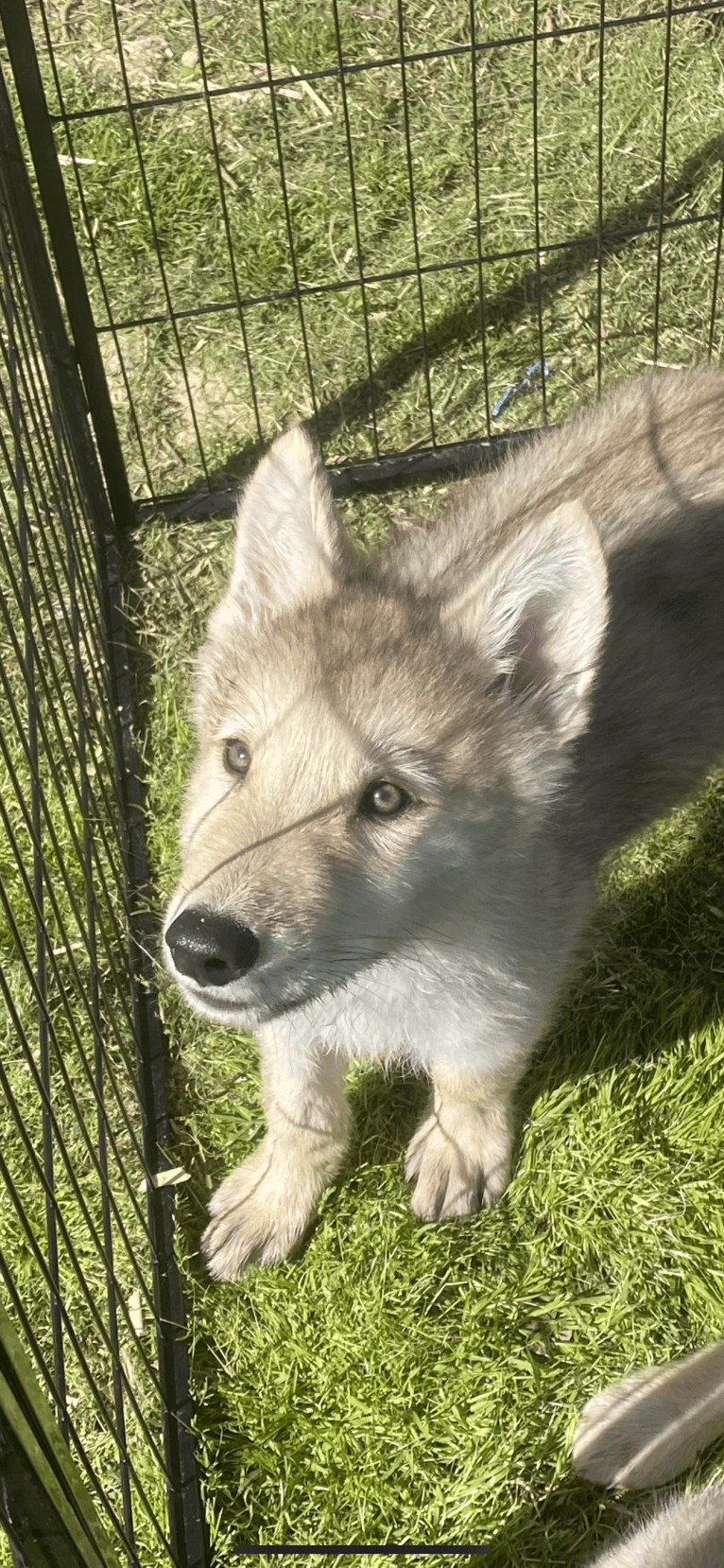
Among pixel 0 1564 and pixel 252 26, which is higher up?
pixel 252 26

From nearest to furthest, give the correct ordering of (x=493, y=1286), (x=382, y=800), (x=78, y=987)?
(x=382, y=800), (x=78, y=987), (x=493, y=1286)

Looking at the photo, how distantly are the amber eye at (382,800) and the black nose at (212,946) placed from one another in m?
0.34

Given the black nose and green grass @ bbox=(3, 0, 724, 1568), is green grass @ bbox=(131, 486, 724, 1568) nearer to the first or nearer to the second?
green grass @ bbox=(3, 0, 724, 1568)

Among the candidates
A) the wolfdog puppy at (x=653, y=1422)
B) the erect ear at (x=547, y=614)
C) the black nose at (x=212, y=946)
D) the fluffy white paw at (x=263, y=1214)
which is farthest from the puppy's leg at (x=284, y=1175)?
the erect ear at (x=547, y=614)

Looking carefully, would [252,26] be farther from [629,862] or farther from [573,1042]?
[573,1042]

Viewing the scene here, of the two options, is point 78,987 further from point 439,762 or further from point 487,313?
point 487,313

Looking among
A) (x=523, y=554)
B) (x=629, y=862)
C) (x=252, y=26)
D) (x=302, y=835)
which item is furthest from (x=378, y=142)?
(x=302, y=835)

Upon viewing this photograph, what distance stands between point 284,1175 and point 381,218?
3295mm

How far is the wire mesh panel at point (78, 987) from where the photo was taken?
2623mm

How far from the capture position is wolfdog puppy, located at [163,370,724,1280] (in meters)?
2.31

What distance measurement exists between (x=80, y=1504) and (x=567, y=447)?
245cm

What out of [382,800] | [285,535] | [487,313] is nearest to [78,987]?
[382,800]

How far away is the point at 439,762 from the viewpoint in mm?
2438

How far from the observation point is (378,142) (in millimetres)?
5000
